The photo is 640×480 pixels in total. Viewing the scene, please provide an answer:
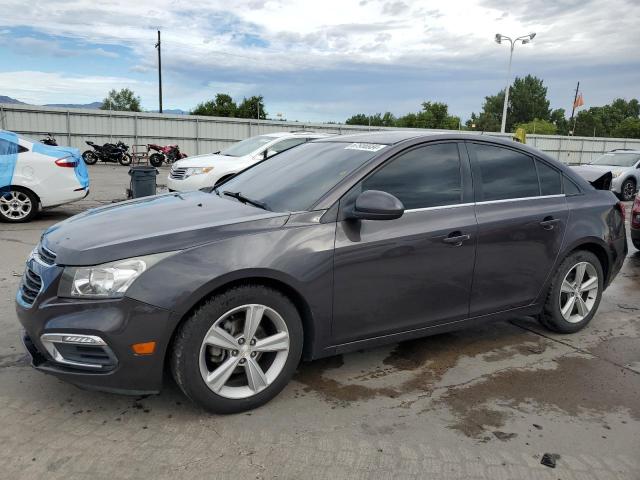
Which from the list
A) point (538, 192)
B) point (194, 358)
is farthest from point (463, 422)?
point (538, 192)

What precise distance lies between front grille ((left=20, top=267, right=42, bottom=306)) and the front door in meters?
1.63

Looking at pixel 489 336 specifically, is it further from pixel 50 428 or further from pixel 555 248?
pixel 50 428

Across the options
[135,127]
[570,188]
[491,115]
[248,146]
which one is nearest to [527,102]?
[491,115]

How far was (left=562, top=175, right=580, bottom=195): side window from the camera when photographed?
436 cm

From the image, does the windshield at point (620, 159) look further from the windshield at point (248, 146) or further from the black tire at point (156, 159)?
the black tire at point (156, 159)

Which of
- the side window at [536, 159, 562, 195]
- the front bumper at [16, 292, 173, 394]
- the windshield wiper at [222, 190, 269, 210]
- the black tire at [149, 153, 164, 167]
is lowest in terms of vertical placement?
the black tire at [149, 153, 164, 167]

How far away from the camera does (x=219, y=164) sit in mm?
10828

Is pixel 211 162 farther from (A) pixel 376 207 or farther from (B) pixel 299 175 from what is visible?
(A) pixel 376 207

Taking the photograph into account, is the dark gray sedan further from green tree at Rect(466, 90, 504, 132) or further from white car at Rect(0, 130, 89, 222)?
green tree at Rect(466, 90, 504, 132)

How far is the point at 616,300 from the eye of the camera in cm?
577

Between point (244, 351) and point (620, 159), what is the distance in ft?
57.0

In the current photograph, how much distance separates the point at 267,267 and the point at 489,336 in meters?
2.38

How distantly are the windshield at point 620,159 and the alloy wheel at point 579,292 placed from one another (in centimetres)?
1413

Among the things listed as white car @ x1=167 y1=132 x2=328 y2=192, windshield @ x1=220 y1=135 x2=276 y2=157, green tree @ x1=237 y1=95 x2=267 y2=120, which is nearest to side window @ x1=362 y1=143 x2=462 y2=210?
white car @ x1=167 y1=132 x2=328 y2=192
